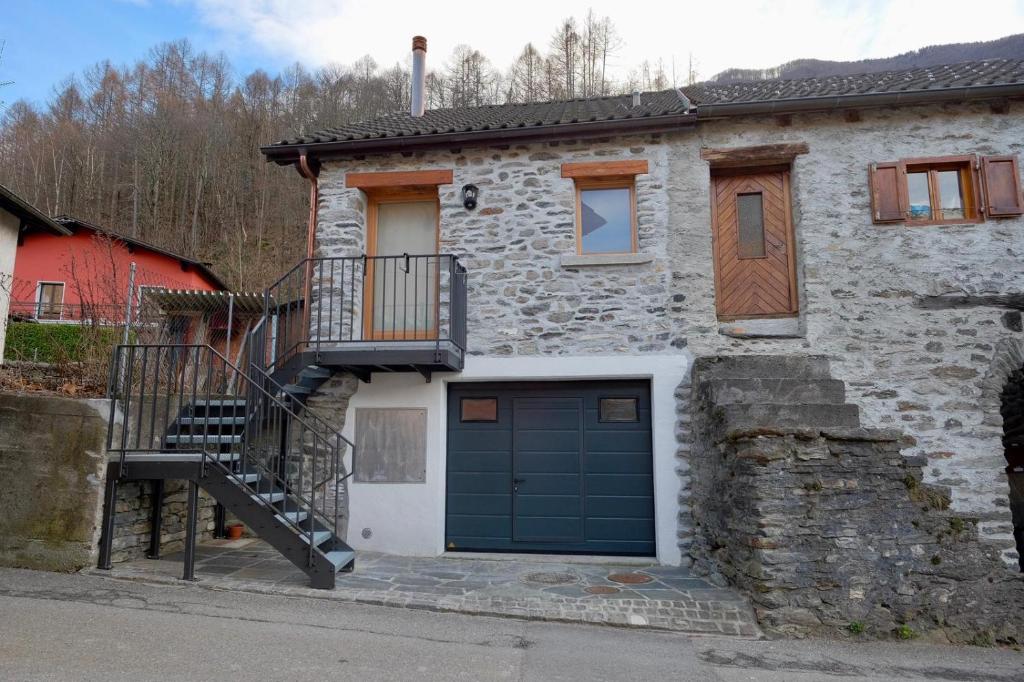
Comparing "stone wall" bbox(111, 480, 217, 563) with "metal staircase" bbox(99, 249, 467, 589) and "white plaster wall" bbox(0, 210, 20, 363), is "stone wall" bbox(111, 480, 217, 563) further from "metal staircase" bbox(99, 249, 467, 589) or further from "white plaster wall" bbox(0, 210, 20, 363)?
"white plaster wall" bbox(0, 210, 20, 363)

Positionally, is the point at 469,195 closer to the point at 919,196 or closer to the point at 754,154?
the point at 754,154

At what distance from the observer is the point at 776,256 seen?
7418 millimetres

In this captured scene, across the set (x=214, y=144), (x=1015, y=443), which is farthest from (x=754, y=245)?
(x=214, y=144)

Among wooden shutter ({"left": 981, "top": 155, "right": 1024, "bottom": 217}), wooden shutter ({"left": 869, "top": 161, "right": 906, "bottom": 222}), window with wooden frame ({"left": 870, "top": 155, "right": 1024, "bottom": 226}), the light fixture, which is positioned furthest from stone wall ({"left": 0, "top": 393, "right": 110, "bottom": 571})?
wooden shutter ({"left": 981, "top": 155, "right": 1024, "bottom": 217})

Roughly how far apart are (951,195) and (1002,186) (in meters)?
0.47

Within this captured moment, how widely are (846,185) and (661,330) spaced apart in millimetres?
2695

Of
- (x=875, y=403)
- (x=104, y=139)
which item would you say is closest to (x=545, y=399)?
(x=875, y=403)

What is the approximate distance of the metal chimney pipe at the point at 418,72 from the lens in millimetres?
9570

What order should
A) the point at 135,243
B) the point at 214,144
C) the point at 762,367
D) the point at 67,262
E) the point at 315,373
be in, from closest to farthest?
1. the point at 762,367
2. the point at 315,373
3. the point at 67,262
4. the point at 135,243
5. the point at 214,144

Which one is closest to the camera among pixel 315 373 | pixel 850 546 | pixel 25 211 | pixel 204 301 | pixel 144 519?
pixel 850 546

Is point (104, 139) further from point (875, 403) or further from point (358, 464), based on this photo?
point (875, 403)

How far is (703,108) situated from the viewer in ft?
23.7

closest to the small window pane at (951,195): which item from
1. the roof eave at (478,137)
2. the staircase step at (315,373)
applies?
the roof eave at (478,137)

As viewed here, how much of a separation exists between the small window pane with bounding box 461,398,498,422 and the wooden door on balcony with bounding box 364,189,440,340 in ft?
3.02
